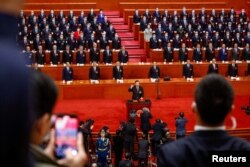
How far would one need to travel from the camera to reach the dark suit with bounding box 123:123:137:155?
10.8 metres

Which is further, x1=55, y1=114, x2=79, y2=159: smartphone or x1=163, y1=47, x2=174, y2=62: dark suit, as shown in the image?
x1=163, y1=47, x2=174, y2=62: dark suit

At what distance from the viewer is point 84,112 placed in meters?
14.0

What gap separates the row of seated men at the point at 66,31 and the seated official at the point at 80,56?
56cm

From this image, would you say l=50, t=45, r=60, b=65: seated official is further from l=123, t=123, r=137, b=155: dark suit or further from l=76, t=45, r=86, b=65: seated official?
l=123, t=123, r=137, b=155: dark suit

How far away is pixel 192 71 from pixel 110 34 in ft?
10.5

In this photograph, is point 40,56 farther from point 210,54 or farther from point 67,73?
point 210,54

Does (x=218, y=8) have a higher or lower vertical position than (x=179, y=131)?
higher

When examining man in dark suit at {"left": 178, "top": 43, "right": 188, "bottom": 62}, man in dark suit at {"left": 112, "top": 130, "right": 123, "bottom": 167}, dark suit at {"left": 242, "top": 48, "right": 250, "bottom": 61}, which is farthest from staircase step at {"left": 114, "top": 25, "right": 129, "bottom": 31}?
man in dark suit at {"left": 112, "top": 130, "right": 123, "bottom": 167}

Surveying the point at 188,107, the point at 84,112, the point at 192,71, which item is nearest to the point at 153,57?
the point at 192,71

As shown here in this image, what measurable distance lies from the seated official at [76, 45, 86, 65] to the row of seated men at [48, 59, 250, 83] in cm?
50

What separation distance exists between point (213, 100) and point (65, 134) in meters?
0.40

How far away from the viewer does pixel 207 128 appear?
4.36 ft

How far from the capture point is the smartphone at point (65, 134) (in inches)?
47.8

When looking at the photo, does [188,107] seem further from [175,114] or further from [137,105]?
[137,105]
